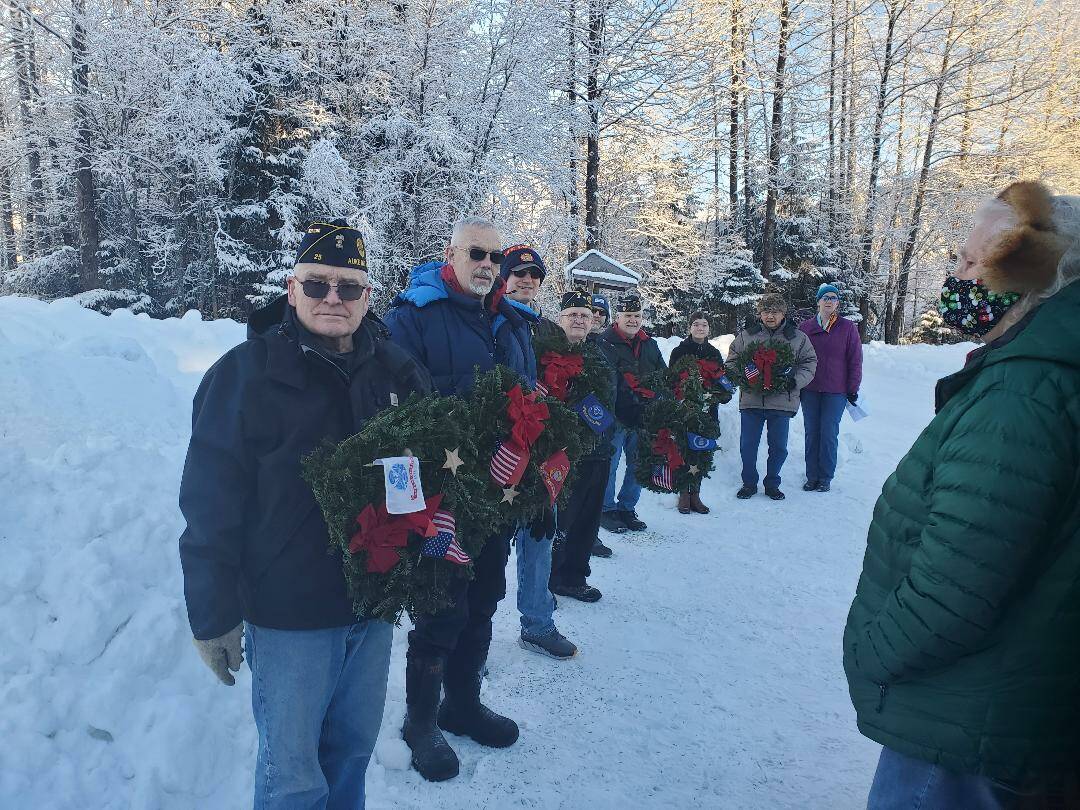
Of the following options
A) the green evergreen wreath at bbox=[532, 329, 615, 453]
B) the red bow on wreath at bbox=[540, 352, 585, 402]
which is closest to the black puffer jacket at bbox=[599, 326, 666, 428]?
the green evergreen wreath at bbox=[532, 329, 615, 453]

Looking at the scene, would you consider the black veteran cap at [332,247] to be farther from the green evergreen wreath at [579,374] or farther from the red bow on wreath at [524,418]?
the green evergreen wreath at [579,374]

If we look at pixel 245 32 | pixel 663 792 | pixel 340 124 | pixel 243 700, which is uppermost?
pixel 245 32

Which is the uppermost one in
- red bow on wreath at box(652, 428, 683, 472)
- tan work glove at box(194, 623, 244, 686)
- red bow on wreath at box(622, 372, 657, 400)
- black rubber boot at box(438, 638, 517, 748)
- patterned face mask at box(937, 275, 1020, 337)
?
patterned face mask at box(937, 275, 1020, 337)

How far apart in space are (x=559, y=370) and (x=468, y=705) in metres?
2.12

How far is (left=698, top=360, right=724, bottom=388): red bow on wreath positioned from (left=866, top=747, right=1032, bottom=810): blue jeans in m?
5.67

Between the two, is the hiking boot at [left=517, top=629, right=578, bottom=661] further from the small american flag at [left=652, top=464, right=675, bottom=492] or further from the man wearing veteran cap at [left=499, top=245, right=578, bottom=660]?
the small american flag at [left=652, top=464, right=675, bottom=492]

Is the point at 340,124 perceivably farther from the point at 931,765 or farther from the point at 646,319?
the point at 931,765

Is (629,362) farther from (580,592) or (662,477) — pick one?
(580,592)

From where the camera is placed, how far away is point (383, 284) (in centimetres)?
1570

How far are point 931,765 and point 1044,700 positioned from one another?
328mm

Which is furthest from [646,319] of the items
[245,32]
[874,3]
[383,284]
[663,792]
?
[663,792]

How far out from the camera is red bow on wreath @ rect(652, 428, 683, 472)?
252 inches

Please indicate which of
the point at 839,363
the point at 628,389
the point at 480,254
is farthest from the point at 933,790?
the point at 839,363

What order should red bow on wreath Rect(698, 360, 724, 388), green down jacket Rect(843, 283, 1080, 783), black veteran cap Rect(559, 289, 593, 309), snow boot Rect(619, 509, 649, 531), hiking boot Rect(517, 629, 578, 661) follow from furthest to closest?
1. red bow on wreath Rect(698, 360, 724, 388)
2. snow boot Rect(619, 509, 649, 531)
3. black veteran cap Rect(559, 289, 593, 309)
4. hiking boot Rect(517, 629, 578, 661)
5. green down jacket Rect(843, 283, 1080, 783)
